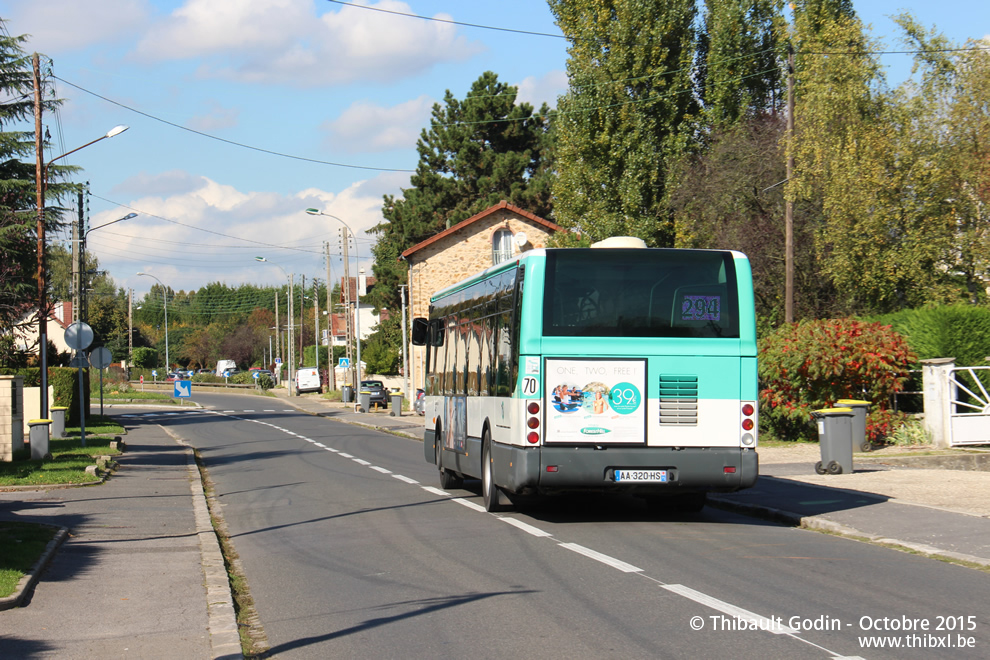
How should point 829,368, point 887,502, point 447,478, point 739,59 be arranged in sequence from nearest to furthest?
point 887,502 → point 447,478 → point 829,368 → point 739,59

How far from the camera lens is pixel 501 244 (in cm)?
5562

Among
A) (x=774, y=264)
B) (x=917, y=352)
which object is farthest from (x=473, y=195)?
(x=917, y=352)

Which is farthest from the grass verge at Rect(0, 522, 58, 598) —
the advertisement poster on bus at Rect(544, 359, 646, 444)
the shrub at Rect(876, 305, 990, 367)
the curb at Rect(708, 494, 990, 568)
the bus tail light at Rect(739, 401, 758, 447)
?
the shrub at Rect(876, 305, 990, 367)

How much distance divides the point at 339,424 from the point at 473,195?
29419 millimetres

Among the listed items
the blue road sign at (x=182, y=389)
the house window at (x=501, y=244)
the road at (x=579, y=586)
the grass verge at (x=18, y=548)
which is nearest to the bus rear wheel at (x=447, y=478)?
the road at (x=579, y=586)

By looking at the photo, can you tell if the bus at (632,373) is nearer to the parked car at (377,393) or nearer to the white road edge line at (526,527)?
the white road edge line at (526,527)

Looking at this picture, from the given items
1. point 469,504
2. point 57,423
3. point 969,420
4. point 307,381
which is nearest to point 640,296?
point 469,504

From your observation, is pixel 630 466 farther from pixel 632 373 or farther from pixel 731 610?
pixel 731 610

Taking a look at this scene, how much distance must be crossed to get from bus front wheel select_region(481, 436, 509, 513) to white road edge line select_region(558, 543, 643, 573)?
2743mm

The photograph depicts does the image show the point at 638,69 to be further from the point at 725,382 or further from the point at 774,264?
the point at 725,382

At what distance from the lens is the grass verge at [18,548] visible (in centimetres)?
802

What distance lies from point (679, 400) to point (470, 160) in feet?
194

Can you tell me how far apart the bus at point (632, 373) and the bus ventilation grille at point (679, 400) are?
0.04ft

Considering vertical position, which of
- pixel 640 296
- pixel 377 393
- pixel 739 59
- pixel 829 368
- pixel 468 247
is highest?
pixel 739 59
